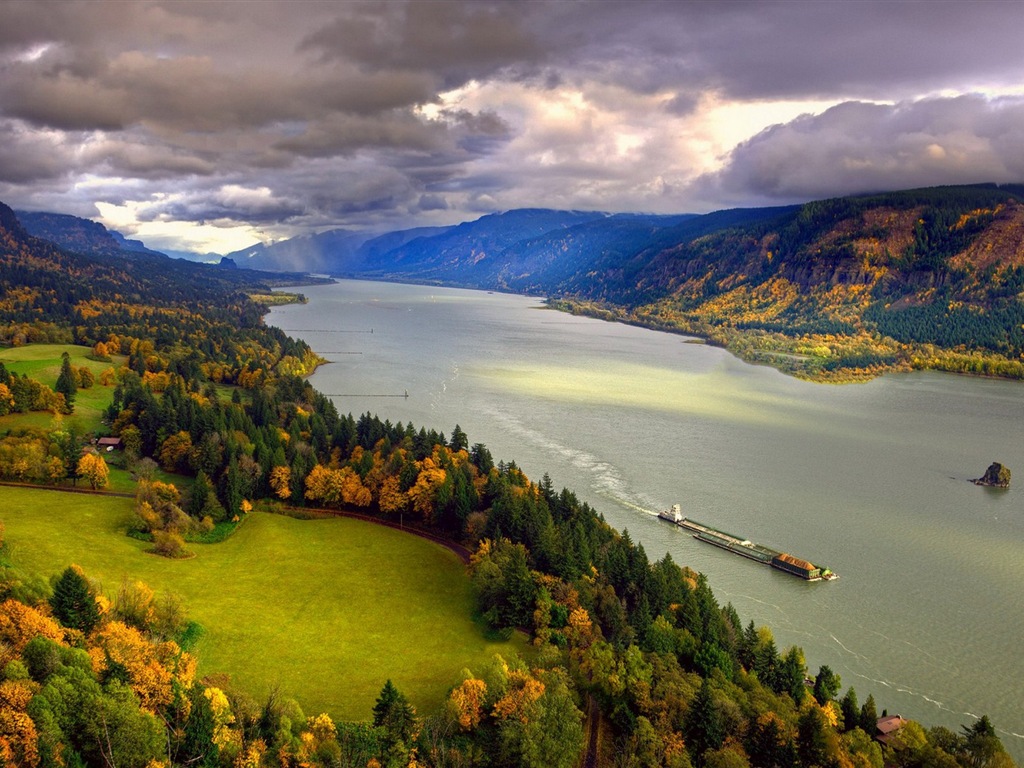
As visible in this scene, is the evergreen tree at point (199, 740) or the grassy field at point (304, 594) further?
the grassy field at point (304, 594)

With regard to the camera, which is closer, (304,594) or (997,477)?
(304,594)

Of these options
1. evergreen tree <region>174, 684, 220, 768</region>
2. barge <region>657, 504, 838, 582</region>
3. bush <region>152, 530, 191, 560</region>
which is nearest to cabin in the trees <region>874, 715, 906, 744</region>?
barge <region>657, 504, 838, 582</region>

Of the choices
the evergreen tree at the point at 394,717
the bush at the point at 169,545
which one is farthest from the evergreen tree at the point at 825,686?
the bush at the point at 169,545

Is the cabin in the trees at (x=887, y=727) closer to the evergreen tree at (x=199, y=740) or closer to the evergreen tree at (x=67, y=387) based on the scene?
the evergreen tree at (x=199, y=740)

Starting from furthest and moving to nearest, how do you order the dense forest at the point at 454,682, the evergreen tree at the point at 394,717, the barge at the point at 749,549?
1. the barge at the point at 749,549
2. the evergreen tree at the point at 394,717
3. the dense forest at the point at 454,682

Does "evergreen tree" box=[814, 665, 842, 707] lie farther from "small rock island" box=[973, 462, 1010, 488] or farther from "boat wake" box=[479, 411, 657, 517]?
"small rock island" box=[973, 462, 1010, 488]

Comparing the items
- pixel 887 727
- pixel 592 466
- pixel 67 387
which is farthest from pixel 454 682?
pixel 67 387

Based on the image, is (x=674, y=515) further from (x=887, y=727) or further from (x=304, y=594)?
(x=304, y=594)
